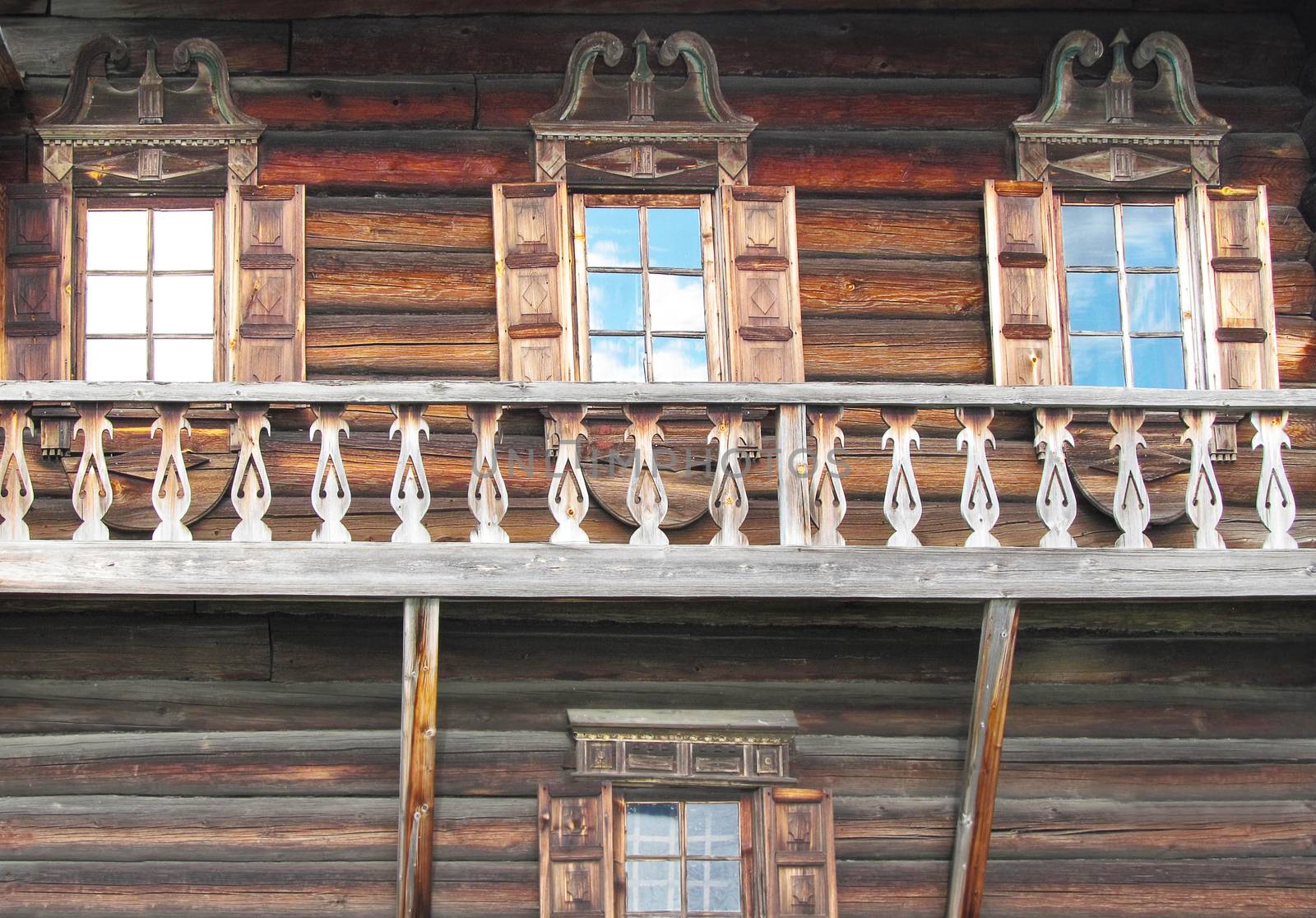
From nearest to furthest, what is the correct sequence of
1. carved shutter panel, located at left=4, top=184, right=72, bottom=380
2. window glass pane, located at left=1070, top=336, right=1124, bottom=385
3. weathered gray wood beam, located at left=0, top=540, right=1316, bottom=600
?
weathered gray wood beam, located at left=0, top=540, right=1316, bottom=600 < carved shutter panel, located at left=4, top=184, right=72, bottom=380 < window glass pane, located at left=1070, top=336, right=1124, bottom=385

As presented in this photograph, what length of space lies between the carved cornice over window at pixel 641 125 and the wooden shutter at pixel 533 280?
0.76 feet

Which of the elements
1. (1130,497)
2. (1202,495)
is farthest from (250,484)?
(1202,495)

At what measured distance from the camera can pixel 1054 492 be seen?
27.6 feet


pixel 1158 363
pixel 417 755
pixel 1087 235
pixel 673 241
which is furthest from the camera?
pixel 1087 235

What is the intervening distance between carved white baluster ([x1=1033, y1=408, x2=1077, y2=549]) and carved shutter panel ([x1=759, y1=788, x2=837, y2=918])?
1821 millimetres

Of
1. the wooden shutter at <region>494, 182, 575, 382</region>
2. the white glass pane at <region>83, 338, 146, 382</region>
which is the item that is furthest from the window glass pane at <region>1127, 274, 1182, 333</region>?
the white glass pane at <region>83, 338, 146, 382</region>

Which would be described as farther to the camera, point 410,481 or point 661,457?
point 661,457

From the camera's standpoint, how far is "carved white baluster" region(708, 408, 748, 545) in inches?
324

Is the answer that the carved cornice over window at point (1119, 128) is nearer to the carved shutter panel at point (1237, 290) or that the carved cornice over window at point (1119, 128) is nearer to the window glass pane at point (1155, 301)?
the carved shutter panel at point (1237, 290)

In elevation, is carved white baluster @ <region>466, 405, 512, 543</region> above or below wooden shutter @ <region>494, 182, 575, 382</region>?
below

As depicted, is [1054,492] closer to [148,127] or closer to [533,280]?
[533,280]

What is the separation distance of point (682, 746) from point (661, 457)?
4.80 feet

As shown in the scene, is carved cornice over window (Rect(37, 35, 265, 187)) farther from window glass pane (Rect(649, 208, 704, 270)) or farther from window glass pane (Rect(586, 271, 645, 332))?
window glass pane (Rect(649, 208, 704, 270))

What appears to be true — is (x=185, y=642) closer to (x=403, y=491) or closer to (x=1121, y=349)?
(x=403, y=491)
